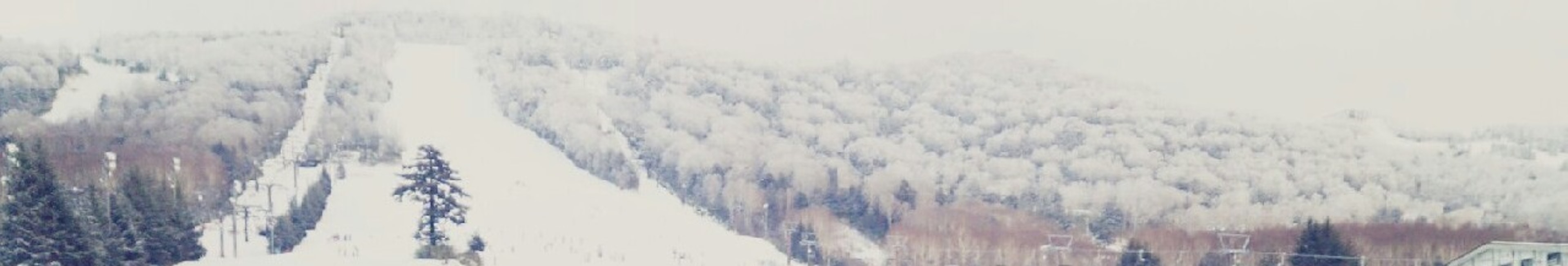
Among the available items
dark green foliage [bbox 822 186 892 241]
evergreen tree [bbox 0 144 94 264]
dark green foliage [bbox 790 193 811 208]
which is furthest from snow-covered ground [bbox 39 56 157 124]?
evergreen tree [bbox 0 144 94 264]

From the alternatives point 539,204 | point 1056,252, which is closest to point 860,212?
point 1056,252

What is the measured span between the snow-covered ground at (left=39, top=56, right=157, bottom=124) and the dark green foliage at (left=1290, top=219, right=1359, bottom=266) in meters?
91.1

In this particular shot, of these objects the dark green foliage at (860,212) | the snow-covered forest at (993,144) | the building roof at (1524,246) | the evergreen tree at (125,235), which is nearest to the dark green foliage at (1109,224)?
the snow-covered forest at (993,144)

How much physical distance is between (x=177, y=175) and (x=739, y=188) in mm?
51648

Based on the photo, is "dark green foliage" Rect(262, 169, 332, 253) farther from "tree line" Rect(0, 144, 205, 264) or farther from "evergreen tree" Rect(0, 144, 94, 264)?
"evergreen tree" Rect(0, 144, 94, 264)

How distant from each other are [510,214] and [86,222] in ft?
154

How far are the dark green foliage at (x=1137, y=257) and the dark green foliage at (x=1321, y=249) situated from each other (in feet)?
32.9

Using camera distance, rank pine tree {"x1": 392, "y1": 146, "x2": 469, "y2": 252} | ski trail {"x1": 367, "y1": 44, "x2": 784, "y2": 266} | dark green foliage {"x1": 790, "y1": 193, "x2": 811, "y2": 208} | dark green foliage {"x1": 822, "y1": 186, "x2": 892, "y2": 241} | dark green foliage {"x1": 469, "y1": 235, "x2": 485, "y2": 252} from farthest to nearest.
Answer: dark green foliage {"x1": 790, "y1": 193, "x2": 811, "y2": 208}, dark green foliage {"x1": 822, "y1": 186, "x2": 892, "y2": 241}, ski trail {"x1": 367, "y1": 44, "x2": 784, "y2": 266}, dark green foliage {"x1": 469, "y1": 235, "x2": 485, "y2": 252}, pine tree {"x1": 392, "y1": 146, "x2": 469, "y2": 252}

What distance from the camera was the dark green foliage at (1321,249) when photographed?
7200 cm

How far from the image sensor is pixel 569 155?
4833 inches

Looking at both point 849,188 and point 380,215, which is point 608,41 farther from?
point 380,215

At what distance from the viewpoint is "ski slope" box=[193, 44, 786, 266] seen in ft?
220

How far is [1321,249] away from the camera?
73.0 meters

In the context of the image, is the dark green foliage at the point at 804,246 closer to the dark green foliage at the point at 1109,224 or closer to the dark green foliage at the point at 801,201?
the dark green foliage at the point at 801,201
